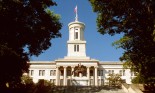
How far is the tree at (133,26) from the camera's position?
28.9 meters

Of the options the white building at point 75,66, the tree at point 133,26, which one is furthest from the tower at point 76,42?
the tree at point 133,26

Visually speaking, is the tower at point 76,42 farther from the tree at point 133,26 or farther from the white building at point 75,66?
the tree at point 133,26

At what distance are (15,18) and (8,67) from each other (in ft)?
15.9

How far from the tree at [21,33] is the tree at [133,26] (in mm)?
5910

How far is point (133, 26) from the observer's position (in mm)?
30281

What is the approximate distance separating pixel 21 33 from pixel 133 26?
1083 cm

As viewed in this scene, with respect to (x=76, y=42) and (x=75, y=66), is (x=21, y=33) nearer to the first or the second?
(x=75, y=66)

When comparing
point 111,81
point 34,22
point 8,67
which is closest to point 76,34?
point 111,81

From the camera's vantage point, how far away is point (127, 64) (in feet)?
104

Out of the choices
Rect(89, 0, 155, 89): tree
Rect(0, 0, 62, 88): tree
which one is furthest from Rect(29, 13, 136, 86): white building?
Rect(89, 0, 155, 89): tree

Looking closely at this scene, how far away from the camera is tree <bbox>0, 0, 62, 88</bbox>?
92.5ft

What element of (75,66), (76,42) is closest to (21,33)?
(75,66)

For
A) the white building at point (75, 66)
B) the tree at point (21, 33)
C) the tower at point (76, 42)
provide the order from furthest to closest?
the tower at point (76, 42) → the white building at point (75, 66) → the tree at point (21, 33)

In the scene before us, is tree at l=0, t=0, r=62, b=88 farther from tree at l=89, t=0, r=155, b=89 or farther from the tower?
the tower
